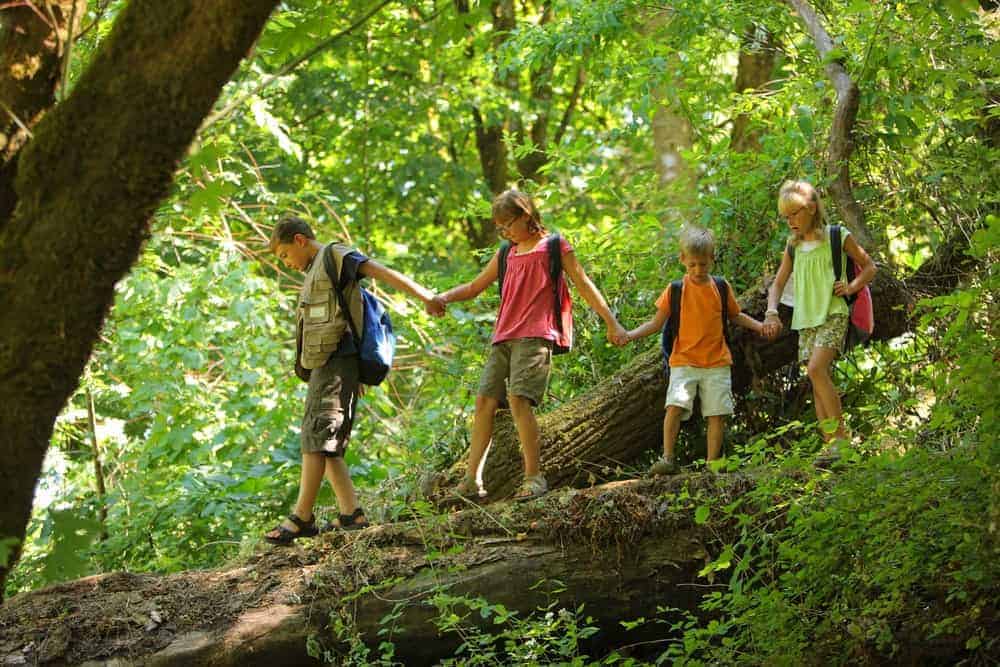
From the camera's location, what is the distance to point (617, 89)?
12.0 m

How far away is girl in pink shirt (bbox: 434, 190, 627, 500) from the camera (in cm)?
575

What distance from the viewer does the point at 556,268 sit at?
5.85 meters

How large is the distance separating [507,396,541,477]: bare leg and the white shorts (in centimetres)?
85

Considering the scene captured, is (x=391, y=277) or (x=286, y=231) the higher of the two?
(x=286, y=231)

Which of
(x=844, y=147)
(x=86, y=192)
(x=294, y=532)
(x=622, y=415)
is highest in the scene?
(x=844, y=147)

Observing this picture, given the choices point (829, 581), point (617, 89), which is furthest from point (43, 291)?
point (617, 89)

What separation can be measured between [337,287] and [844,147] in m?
3.63

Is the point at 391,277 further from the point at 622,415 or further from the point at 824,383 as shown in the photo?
the point at 824,383

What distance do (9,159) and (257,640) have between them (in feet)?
10.1

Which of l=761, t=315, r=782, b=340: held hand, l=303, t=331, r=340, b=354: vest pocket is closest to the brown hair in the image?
l=303, t=331, r=340, b=354: vest pocket

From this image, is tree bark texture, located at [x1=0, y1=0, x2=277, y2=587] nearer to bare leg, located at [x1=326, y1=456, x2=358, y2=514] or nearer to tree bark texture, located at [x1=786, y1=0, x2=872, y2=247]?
bare leg, located at [x1=326, y1=456, x2=358, y2=514]

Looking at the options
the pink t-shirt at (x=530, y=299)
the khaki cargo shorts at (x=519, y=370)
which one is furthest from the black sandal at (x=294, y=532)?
the pink t-shirt at (x=530, y=299)

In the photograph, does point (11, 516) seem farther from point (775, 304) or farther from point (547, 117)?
point (547, 117)

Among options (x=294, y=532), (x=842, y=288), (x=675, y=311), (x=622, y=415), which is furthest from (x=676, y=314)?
(x=294, y=532)
